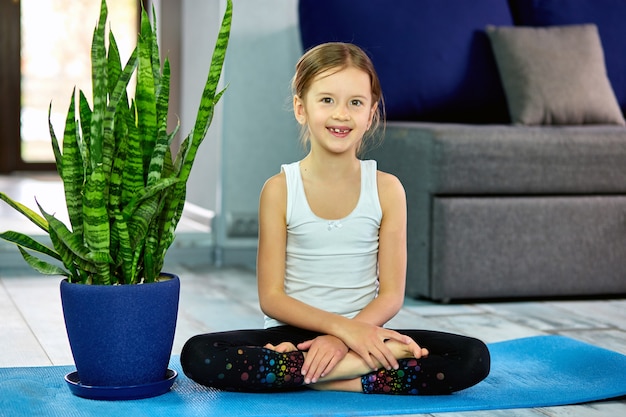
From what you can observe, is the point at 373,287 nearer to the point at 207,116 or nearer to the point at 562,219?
the point at 207,116

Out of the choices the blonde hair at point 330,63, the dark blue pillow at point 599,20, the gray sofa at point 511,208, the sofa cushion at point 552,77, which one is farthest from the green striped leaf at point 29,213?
the dark blue pillow at point 599,20

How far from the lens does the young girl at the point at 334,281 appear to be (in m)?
1.73

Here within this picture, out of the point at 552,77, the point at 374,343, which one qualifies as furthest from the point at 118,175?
the point at 552,77

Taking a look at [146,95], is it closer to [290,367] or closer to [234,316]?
[290,367]

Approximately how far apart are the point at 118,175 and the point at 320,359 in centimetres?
45

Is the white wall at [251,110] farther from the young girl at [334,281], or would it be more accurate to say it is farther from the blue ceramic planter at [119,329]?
the blue ceramic planter at [119,329]

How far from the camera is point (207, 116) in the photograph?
1.74 meters

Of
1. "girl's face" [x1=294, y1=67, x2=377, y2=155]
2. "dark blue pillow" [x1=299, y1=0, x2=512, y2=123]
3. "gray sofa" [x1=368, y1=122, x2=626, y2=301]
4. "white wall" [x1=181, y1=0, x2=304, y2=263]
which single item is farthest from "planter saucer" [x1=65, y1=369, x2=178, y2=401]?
"white wall" [x1=181, y1=0, x2=304, y2=263]

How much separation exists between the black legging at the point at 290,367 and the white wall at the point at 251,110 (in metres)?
1.82

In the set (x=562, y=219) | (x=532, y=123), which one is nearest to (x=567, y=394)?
(x=562, y=219)

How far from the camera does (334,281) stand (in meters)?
1.88

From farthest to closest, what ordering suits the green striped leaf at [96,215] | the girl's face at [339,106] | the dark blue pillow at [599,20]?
1. the dark blue pillow at [599,20]
2. the girl's face at [339,106]
3. the green striped leaf at [96,215]

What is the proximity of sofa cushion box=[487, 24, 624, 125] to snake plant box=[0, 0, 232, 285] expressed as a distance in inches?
66.1

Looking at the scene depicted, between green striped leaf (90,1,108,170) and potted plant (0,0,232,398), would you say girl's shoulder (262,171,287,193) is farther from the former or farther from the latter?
green striped leaf (90,1,108,170)
